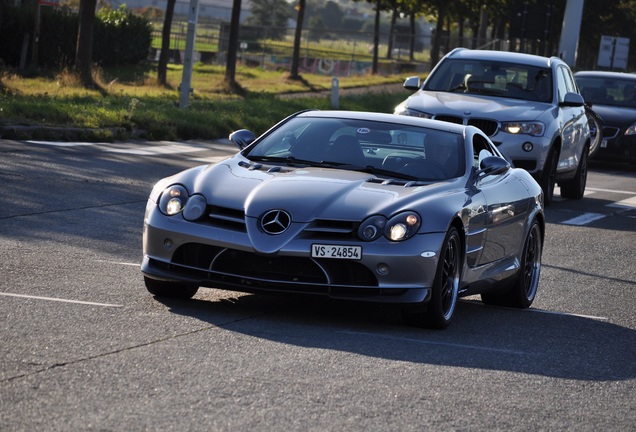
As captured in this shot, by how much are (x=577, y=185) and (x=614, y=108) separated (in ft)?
23.0

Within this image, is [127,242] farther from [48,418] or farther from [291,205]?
[48,418]

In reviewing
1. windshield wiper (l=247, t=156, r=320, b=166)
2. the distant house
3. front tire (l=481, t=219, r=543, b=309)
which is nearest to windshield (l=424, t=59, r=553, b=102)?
front tire (l=481, t=219, r=543, b=309)

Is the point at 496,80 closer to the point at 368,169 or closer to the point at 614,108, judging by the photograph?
the point at 614,108

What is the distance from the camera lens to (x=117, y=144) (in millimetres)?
21625

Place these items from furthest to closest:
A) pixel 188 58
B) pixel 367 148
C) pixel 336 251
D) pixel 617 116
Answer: pixel 188 58 → pixel 617 116 → pixel 367 148 → pixel 336 251

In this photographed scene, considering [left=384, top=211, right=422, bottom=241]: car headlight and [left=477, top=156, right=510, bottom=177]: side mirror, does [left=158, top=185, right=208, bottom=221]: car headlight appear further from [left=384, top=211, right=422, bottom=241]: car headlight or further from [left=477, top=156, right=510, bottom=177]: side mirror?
[left=477, top=156, right=510, bottom=177]: side mirror

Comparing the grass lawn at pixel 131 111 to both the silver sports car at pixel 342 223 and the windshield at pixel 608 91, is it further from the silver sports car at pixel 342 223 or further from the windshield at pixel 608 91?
the silver sports car at pixel 342 223

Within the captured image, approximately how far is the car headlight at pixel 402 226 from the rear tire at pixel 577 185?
1185 cm

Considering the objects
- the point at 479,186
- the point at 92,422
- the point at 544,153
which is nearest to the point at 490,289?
the point at 479,186

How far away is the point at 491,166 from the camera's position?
945cm

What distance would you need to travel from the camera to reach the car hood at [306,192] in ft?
26.8

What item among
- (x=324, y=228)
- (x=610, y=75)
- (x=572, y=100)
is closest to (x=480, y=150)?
(x=324, y=228)

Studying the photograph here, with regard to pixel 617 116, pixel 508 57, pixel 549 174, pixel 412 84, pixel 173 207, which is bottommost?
pixel 549 174

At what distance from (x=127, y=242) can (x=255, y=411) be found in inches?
237
